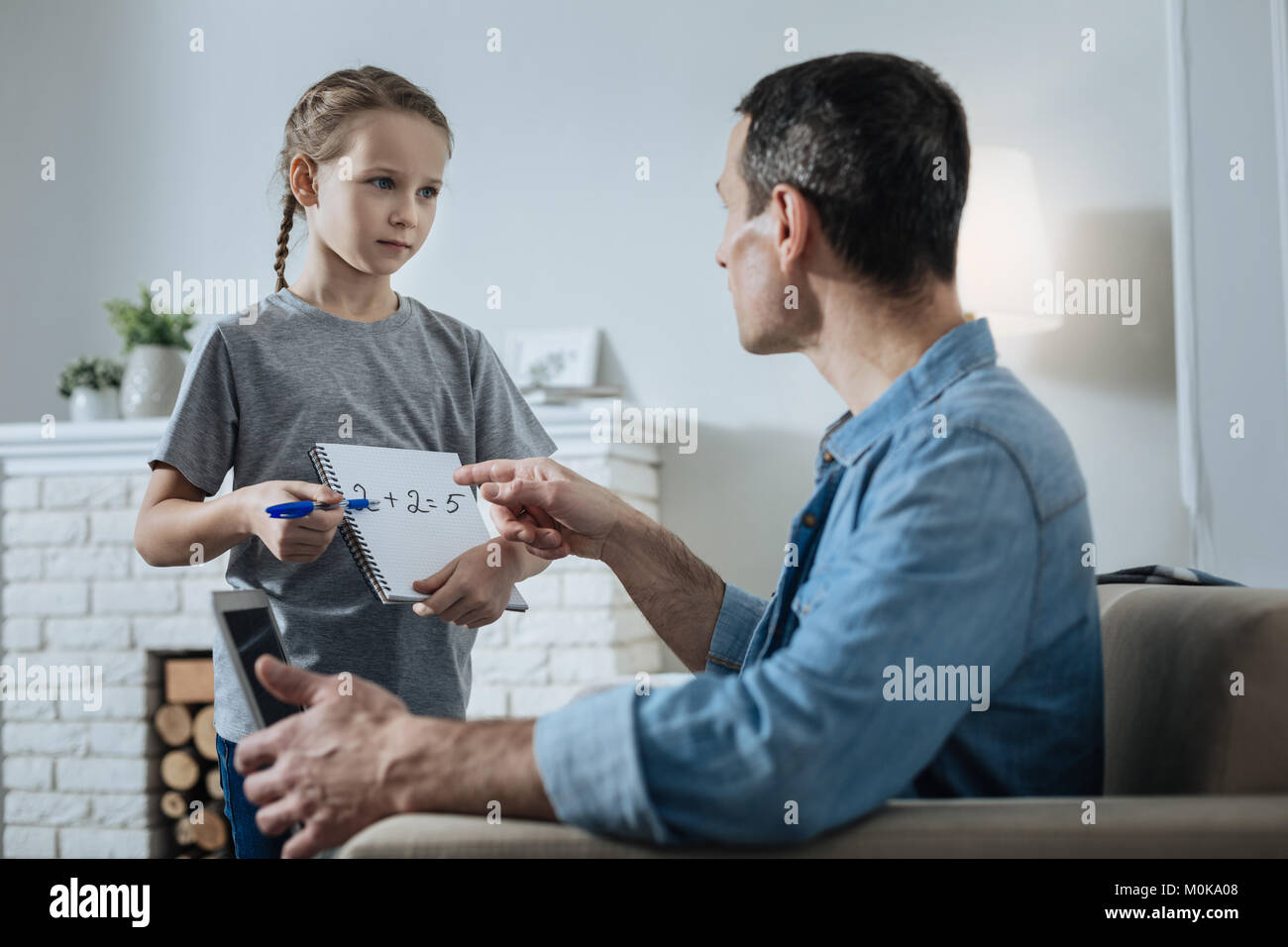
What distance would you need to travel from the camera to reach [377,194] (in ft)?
4.17

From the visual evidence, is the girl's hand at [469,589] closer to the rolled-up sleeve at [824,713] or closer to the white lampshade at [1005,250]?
the rolled-up sleeve at [824,713]

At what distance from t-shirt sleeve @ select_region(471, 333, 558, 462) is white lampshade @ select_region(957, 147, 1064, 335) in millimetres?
Answer: 1437

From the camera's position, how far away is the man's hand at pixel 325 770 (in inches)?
30.1

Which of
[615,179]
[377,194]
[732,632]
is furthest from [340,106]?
[615,179]

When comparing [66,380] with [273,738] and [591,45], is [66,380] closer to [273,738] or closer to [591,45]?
[591,45]

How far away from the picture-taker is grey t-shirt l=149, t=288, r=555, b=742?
3.94 feet

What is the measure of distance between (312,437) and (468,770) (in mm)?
580

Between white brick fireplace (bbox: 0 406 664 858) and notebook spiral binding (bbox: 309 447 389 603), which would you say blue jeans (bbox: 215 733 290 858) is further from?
white brick fireplace (bbox: 0 406 664 858)

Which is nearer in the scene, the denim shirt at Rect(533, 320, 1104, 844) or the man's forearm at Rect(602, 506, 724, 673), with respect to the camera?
the denim shirt at Rect(533, 320, 1104, 844)

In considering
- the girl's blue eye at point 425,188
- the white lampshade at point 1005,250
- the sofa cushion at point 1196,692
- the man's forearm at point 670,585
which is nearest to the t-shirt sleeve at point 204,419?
the girl's blue eye at point 425,188

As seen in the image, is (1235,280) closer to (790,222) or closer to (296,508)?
(790,222)

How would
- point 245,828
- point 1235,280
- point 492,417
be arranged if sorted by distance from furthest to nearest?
1. point 1235,280
2. point 492,417
3. point 245,828

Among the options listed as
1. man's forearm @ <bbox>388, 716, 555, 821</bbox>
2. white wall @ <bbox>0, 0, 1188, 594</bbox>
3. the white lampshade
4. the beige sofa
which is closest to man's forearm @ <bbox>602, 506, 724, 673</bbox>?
the beige sofa
